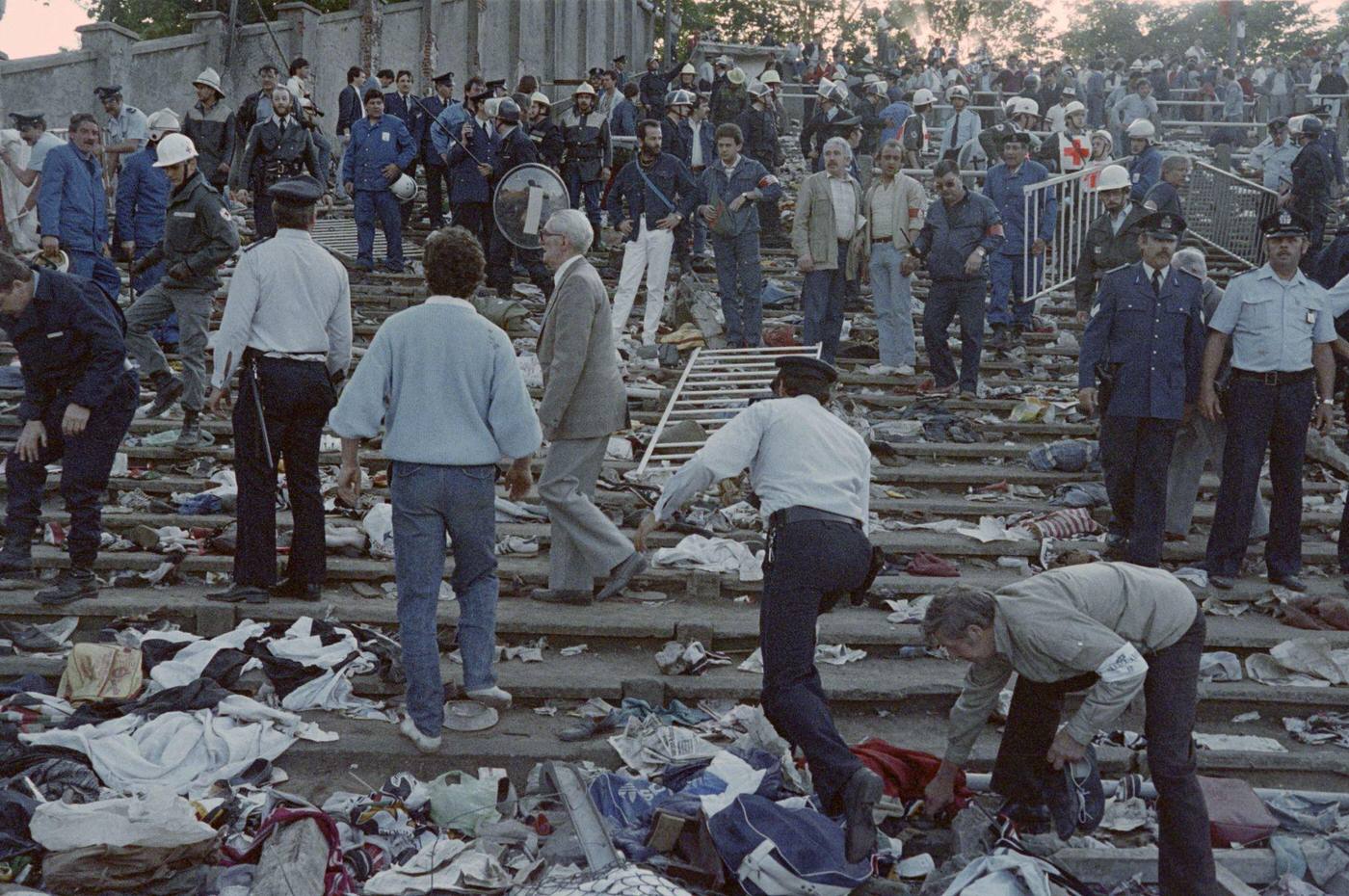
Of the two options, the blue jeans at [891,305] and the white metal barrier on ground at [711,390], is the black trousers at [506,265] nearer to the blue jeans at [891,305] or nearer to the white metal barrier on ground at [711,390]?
the white metal barrier on ground at [711,390]

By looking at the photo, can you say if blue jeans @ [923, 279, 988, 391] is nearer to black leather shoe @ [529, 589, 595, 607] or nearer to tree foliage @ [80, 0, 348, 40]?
black leather shoe @ [529, 589, 595, 607]

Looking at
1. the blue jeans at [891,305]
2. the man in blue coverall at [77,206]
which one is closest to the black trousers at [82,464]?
the man in blue coverall at [77,206]

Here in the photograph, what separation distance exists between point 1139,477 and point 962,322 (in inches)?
137

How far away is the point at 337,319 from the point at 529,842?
284 cm

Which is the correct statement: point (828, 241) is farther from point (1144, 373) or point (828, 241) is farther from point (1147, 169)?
point (1144, 373)

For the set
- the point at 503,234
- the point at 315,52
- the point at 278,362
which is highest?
the point at 315,52

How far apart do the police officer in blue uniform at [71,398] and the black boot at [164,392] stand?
2492mm

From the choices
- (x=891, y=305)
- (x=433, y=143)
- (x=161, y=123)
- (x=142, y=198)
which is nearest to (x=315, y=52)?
(x=433, y=143)

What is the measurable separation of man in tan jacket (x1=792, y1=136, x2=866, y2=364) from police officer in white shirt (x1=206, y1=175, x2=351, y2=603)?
210 inches

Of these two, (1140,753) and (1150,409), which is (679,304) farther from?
(1140,753)

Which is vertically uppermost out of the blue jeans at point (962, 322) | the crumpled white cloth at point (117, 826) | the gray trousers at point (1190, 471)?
the blue jeans at point (962, 322)

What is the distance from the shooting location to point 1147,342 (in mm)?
7703

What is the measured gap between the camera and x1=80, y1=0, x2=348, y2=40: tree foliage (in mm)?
26781

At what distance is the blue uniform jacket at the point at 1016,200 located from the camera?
12.4 metres
